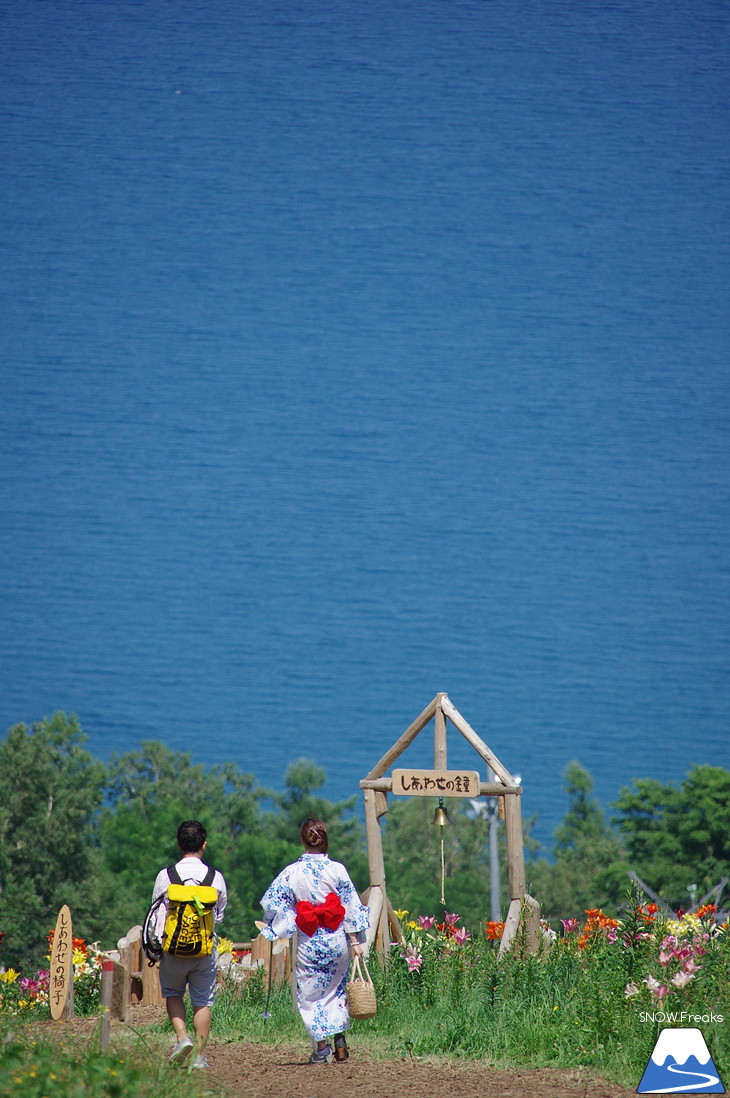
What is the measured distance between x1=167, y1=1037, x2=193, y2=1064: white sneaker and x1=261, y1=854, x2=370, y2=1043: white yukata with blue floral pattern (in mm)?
686

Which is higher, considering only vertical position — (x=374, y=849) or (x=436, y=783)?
(x=436, y=783)

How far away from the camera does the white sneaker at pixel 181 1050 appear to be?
5858 millimetres

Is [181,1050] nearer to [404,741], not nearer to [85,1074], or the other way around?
[85,1074]

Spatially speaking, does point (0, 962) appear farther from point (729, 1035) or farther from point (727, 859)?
point (729, 1035)

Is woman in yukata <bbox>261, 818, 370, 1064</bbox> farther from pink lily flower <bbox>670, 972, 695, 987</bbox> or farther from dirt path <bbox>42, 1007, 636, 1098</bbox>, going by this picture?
pink lily flower <bbox>670, 972, 695, 987</bbox>

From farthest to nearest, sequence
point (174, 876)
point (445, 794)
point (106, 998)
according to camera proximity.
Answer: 1. point (445, 794)
2. point (174, 876)
3. point (106, 998)

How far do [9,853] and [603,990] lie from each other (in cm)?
2492

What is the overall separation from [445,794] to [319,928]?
2.79m

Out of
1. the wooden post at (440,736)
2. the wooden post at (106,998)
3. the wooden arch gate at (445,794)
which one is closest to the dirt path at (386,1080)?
the wooden post at (106,998)

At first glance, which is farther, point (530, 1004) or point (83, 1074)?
point (530, 1004)

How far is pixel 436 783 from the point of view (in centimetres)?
912

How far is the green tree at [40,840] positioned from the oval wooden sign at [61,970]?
19920 mm

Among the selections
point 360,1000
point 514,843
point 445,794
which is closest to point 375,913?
point 445,794

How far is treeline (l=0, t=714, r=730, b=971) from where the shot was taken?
2711 centimetres
